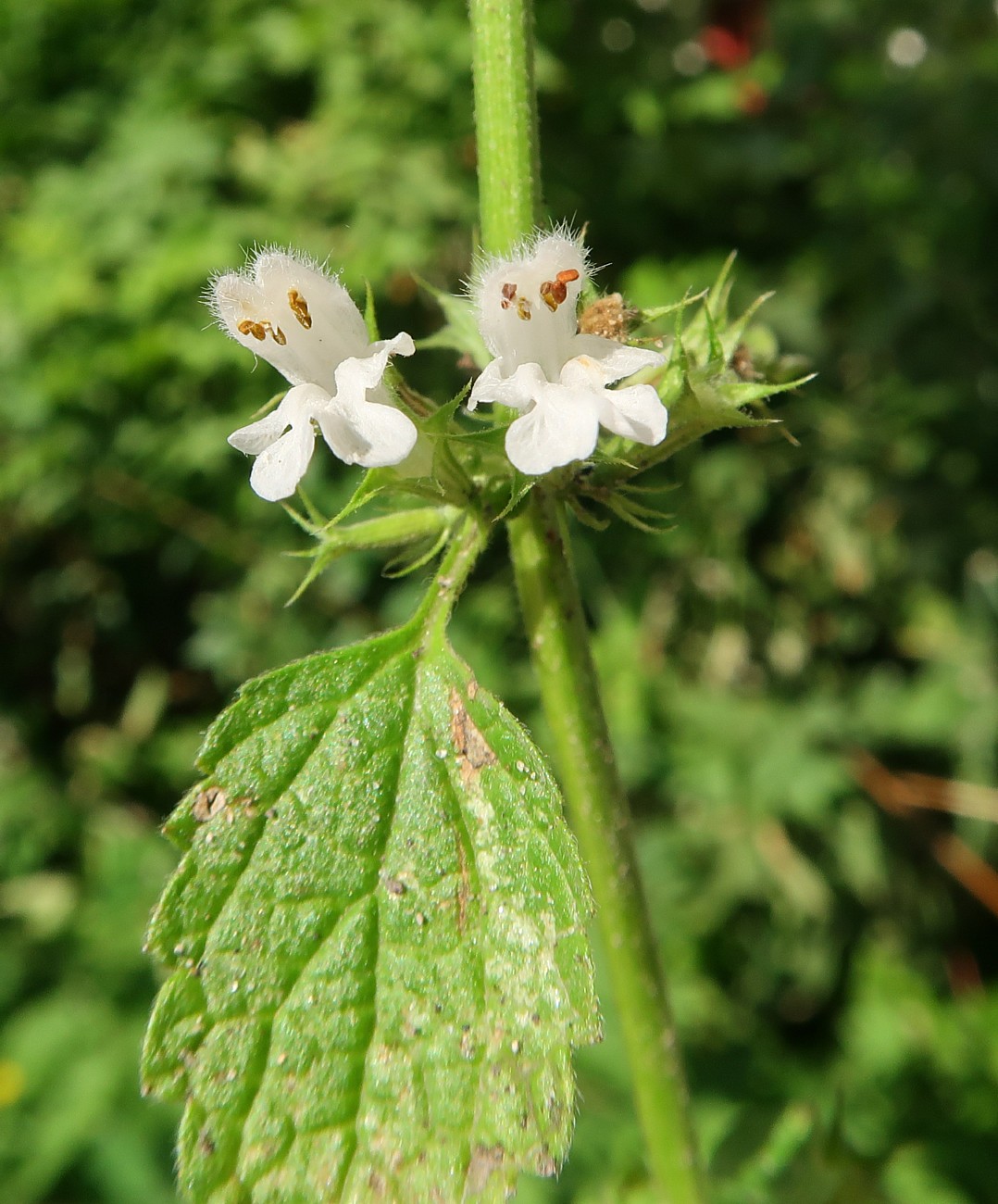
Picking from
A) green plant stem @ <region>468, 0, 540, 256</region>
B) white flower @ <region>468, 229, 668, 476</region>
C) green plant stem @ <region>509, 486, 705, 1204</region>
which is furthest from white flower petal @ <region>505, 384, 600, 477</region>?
green plant stem @ <region>468, 0, 540, 256</region>

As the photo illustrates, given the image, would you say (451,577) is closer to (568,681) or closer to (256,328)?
(568,681)

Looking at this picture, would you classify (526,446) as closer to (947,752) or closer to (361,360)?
(361,360)

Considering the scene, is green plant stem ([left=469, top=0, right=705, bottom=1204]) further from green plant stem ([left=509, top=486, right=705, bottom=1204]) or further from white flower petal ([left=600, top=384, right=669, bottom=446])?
white flower petal ([left=600, top=384, right=669, bottom=446])

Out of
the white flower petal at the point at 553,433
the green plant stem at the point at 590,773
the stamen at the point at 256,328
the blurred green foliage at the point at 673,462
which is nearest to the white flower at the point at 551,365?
the white flower petal at the point at 553,433

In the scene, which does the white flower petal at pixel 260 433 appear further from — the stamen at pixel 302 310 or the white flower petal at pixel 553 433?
the white flower petal at pixel 553 433

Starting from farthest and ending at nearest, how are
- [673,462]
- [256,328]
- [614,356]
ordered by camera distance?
[673,462] < [256,328] < [614,356]

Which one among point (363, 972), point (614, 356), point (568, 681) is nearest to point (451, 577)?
point (568, 681)
